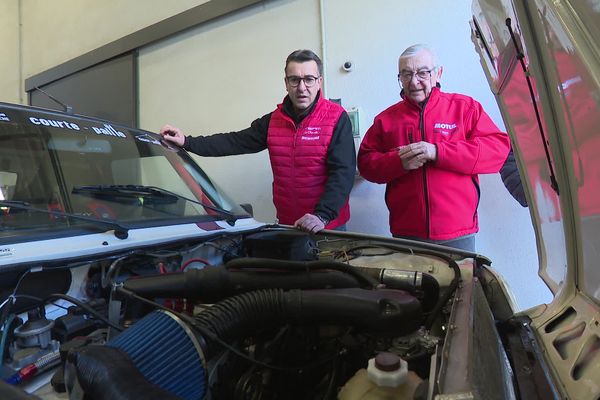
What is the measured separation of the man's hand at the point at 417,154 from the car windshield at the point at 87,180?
819 mm

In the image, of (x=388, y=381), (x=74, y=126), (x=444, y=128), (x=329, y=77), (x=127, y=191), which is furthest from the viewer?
(x=329, y=77)

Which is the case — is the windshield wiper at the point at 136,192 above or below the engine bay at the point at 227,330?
above

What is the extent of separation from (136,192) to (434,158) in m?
1.31

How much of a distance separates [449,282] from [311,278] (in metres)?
0.48

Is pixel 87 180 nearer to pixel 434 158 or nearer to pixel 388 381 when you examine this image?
pixel 388 381

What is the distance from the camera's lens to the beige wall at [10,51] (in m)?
5.68

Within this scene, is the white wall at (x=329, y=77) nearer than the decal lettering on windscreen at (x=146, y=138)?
No

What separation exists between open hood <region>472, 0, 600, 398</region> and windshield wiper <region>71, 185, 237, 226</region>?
1.15 meters

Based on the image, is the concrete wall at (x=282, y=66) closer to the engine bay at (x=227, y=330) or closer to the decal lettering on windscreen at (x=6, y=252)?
the engine bay at (x=227, y=330)

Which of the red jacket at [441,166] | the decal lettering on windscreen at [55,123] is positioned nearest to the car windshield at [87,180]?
the decal lettering on windscreen at [55,123]

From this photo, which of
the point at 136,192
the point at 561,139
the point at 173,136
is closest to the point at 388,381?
the point at 561,139

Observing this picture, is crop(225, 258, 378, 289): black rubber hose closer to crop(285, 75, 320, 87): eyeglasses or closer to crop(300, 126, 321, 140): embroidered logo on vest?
crop(300, 126, 321, 140): embroidered logo on vest

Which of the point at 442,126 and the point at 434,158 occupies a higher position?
the point at 442,126

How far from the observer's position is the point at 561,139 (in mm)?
970
